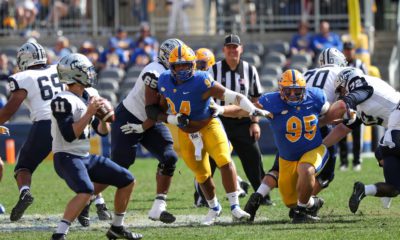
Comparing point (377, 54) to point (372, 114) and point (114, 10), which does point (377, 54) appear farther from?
point (372, 114)

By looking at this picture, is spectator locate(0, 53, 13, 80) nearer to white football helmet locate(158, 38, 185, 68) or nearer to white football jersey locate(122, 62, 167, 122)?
white football jersey locate(122, 62, 167, 122)

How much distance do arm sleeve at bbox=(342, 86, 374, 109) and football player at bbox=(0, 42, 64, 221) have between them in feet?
9.69

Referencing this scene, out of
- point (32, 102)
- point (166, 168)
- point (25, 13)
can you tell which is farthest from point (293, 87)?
point (25, 13)

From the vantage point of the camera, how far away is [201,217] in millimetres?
9812

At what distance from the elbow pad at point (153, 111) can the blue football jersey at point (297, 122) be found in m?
0.99

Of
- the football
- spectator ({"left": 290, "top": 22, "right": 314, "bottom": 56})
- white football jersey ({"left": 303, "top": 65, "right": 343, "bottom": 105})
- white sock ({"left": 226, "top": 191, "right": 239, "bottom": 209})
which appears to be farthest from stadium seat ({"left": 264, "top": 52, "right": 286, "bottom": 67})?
the football

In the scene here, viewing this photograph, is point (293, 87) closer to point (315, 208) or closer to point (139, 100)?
point (315, 208)

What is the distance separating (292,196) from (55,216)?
247 centimetres

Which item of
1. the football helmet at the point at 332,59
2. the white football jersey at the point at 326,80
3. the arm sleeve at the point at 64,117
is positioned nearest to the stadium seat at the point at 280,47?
the football helmet at the point at 332,59

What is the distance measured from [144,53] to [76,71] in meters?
11.8

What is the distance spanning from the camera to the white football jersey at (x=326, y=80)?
10.2 m

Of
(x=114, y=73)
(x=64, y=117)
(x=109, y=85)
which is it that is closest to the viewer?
(x=64, y=117)

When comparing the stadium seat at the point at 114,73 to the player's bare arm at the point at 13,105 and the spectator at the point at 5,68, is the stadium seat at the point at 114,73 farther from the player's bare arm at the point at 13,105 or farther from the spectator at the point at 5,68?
the player's bare arm at the point at 13,105

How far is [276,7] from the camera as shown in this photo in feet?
67.7
